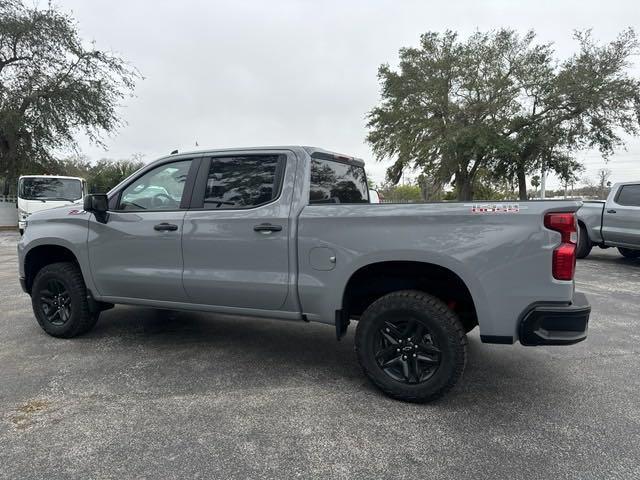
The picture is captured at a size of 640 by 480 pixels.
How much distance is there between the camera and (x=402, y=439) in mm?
2752

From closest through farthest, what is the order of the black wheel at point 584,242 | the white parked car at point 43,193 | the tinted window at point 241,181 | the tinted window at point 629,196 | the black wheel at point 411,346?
the black wheel at point 411,346
the tinted window at point 241,181
the tinted window at point 629,196
the black wheel at point 584,242
the white parked car at point 43,193

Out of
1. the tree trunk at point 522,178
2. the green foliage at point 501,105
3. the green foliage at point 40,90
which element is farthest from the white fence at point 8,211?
the tree trunk at point 522,178

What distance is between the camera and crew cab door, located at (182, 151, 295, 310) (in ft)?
11.6

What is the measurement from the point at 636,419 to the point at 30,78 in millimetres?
25829

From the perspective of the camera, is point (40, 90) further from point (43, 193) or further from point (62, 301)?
point (62, 301)

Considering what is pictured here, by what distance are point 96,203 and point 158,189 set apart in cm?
54

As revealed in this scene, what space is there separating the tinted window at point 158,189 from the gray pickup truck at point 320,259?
12 millimetres

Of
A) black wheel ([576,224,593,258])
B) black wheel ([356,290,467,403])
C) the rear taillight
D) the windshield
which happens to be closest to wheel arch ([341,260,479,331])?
black wheel ([356,290,467,403])

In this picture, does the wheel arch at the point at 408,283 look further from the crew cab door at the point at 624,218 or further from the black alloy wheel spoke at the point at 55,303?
the crew cab door at the point at 624,218

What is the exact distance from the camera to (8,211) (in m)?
22.3

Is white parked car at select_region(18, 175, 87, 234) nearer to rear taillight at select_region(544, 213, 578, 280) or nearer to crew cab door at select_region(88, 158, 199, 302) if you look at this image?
crew cab door at select_region(88, 158, 199, 302)

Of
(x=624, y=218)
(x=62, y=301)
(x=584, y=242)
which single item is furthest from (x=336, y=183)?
(x=584, y=242)

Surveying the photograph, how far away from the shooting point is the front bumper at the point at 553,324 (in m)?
2.84

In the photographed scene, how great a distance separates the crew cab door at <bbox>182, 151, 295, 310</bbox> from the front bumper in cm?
170
